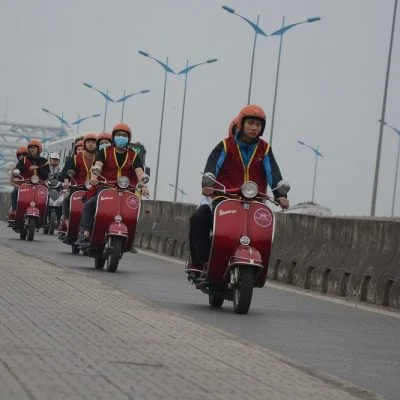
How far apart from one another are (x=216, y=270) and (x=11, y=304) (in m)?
3.72

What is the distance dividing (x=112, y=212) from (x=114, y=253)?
2.72ft

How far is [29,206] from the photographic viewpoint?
31.0 m

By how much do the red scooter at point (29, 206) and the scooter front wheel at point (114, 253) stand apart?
929 centimetres

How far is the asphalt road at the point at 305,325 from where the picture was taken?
36.3 ft

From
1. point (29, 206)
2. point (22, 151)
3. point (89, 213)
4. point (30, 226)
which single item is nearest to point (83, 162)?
point (30, 226)

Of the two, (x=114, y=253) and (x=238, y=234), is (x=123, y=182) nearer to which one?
(x=114, y=253)

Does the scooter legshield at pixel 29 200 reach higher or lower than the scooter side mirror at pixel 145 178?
lower

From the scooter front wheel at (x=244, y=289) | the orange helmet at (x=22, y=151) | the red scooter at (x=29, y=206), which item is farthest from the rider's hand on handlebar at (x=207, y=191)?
the orange helmet at (x=22, y=151)

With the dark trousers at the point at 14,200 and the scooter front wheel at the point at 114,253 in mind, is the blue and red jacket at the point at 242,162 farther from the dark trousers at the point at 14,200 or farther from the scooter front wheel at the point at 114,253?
the dark trousers at the point at 14,200

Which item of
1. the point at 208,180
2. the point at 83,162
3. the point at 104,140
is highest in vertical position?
the point at 104,140

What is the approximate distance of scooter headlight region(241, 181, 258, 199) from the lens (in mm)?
15570

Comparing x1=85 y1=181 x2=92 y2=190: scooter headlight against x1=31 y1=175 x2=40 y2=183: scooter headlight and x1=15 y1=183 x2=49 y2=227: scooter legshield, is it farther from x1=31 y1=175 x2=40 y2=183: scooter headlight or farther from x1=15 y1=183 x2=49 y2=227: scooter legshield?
x1=31 y1=175 x2=40 y2=183: scooter headlight

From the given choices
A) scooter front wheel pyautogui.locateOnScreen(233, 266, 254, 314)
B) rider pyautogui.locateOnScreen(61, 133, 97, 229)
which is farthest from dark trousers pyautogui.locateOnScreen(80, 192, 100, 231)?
scooter front wheel pyautogui.locateOnScreen(233, 266, 254, 314)

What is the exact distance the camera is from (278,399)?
8289mm
